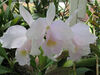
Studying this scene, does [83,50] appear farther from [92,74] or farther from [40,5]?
[40,5]

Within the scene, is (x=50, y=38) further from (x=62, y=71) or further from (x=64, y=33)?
(x=62, y=71)

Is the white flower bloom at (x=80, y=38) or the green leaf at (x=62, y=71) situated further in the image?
the green leaf at (x=62, y=71)

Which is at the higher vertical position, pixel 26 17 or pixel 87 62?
pixel 26 17

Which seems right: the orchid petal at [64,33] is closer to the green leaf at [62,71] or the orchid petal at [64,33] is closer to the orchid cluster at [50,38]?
the orchid cluster at [50,38]

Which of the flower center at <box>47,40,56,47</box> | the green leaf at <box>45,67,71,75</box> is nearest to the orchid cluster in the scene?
the flower center at <box>47,40,56,47</box>

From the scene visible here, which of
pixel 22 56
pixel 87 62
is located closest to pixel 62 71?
pixel 87 62

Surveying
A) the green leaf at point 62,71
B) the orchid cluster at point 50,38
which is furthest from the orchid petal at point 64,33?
the green leaf at point 62,71

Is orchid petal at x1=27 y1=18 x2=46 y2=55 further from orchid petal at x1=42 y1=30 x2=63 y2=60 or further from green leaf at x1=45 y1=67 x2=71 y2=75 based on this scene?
green leaf at x1=45 y1=67 x2=71 y2=75

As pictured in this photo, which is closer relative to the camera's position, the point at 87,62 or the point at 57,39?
the point at 57,39
